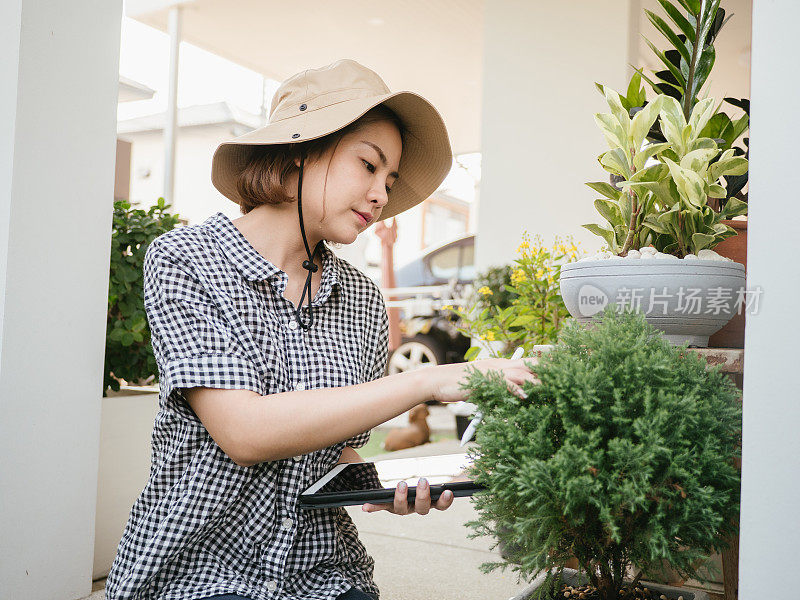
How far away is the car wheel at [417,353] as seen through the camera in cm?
707

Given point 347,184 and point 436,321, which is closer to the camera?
point 347,184

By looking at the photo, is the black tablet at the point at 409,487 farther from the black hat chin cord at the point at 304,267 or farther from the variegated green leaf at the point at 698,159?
the variegated green leaf at the point at 698,159

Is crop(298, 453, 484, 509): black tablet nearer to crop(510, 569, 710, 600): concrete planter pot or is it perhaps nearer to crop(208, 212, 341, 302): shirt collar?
crop(510, 569, 710, 600): concrete planter pot

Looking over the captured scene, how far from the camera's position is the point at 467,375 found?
88cm

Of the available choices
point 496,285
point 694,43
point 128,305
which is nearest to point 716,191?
point 694,43

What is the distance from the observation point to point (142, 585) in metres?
1.07

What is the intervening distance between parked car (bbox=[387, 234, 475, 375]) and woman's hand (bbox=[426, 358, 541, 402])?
5.96 m

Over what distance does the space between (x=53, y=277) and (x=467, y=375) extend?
4.28 feet

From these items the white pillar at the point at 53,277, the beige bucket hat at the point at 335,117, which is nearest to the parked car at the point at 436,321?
the white pillar at the point at 53,277

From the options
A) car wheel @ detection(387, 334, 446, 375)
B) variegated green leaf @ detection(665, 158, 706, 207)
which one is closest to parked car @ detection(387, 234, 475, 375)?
car wheel @ detection(387, 334, 446, 375)

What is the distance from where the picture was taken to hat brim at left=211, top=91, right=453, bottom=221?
1229 mm

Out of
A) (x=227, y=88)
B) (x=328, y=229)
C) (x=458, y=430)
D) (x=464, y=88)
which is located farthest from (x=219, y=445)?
(x=227, y=88)

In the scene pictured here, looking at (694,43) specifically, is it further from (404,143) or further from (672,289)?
(404,143)

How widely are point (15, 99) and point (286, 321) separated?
0.90 metres
